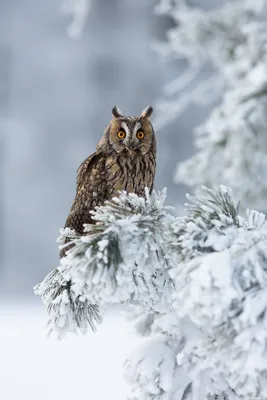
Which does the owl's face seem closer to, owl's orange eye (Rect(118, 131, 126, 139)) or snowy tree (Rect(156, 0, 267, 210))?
owl's orange eye (Rect(118, 131, 126, 139))

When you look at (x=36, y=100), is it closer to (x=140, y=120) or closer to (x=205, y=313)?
(x=140, y=120)

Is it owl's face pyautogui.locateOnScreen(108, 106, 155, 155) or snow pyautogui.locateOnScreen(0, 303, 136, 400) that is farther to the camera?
snow pyautogui.locateOnScreen(0, 303, 136, 400)

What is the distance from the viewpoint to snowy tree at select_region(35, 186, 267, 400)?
77 cm

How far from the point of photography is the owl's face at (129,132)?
1577 millimetres

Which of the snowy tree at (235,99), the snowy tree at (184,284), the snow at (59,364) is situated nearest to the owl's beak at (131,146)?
the snowy tree at (184,284)

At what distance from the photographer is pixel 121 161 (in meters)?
1.59

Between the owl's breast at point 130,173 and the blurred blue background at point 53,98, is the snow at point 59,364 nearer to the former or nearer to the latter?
the blurred blue background at point 53,98

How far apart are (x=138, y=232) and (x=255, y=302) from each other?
18 centimetres

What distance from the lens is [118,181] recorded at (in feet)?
4.99

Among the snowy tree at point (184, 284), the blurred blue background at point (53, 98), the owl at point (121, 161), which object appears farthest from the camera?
the blurred blue background at point (53, 98)

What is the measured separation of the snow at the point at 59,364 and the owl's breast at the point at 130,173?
3137 millimetres

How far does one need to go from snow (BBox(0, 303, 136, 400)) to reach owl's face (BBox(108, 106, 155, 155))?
3.17 metres

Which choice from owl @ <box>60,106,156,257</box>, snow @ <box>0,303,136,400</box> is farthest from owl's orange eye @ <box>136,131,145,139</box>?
snow @ <box>0,303,136,400</box>

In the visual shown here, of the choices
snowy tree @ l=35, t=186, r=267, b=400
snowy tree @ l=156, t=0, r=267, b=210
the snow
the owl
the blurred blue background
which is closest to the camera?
snowy tree @ l=35, t=186, r=267, b=400
